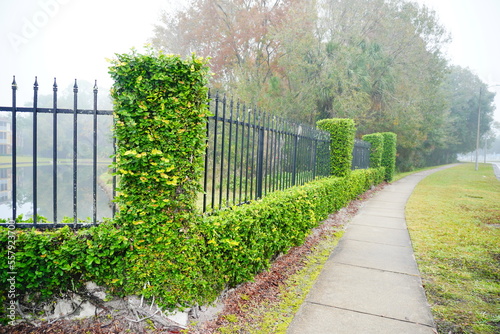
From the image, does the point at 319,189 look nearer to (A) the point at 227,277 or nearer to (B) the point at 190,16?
(A) the point at 227,277

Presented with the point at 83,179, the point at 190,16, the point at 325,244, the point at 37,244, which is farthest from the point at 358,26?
the point at 83,179

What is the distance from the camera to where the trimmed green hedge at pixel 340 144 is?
32.1ft

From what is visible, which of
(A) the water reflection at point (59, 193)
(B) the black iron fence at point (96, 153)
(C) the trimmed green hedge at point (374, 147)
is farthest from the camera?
(C) the trimmed green hedge at point (374, 147)

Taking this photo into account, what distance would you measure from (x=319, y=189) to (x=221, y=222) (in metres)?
3.95

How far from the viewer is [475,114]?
48312mm

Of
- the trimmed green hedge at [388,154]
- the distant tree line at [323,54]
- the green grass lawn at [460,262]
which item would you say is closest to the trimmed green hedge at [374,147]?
the distant tree line at [323,54]

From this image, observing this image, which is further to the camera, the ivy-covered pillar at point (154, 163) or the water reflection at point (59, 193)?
the water reflection at point (59, 193)

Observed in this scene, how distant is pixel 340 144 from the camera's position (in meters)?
9.84

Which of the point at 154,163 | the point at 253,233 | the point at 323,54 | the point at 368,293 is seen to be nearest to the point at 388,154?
the point at 323,54

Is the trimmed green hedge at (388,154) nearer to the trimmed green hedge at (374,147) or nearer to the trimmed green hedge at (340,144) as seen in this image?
the trimmed green hedge at (374,147)

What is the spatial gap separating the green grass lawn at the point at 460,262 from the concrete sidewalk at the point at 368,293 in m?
0.20

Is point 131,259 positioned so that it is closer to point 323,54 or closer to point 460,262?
point 460,262

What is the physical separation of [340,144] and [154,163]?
7788mm

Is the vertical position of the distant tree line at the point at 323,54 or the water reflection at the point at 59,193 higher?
the distant tree line at the point at 323,54
